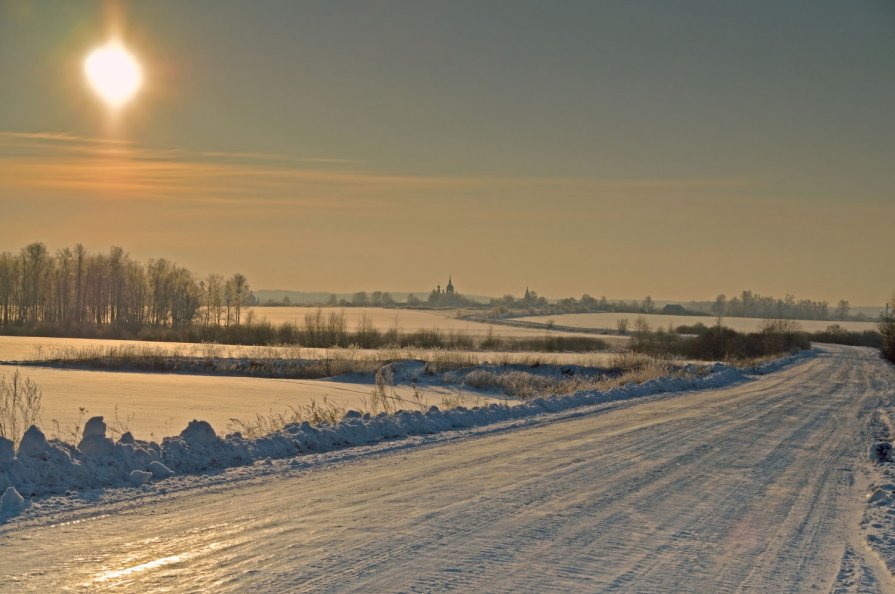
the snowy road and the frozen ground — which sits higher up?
the snowy road

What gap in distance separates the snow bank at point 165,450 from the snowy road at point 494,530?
4.09 ft

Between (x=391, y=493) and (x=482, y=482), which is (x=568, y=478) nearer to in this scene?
(x=482, y=482)

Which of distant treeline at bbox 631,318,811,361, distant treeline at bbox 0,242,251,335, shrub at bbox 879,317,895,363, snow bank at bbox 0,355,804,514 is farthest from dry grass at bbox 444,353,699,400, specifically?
distant treeline at bbox 0,242,251,335

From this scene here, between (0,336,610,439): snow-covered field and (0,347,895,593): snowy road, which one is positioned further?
(0,336,610,439): snow-covered field

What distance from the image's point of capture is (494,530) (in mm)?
7855

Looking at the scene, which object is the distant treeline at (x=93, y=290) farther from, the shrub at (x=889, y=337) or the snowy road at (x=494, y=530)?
the snowy road at (x=494, y=530)

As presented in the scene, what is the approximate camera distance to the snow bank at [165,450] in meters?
9.45

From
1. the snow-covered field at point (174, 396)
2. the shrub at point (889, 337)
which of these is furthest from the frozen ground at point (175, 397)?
the shrub at point (889, 337)

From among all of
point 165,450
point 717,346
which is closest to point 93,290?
point 717,346

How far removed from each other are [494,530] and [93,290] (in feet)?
367

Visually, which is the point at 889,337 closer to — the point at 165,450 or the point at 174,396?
the point at 174,396

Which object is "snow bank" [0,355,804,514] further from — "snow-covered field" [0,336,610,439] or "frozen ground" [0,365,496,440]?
"frozen ground" [0,365,496,440]

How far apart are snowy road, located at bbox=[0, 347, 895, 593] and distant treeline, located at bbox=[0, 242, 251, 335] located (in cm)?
9655

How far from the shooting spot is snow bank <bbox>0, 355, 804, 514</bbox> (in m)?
9.45
